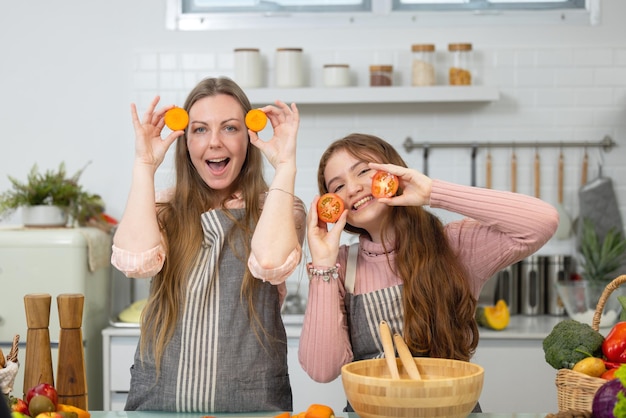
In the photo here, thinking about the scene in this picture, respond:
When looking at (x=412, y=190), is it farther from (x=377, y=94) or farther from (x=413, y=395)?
(x=377, y=94)

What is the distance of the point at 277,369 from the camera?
2.23m

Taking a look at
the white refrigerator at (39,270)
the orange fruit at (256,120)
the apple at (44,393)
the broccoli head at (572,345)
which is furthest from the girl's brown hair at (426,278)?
the white refrigerator at (39,270)

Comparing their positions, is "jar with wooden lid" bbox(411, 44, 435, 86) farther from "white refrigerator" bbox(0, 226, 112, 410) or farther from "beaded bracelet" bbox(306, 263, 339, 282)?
"beaded bracelet" bbox(306, 263, 339, 282)

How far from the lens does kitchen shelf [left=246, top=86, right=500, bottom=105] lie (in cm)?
407

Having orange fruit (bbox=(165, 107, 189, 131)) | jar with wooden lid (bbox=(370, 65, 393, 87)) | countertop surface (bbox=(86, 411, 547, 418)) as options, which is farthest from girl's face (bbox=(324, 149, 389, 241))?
jar with wooden lid (bbox=(370, 65, 393, 87))

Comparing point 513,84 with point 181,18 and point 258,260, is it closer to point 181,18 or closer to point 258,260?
point 181,18

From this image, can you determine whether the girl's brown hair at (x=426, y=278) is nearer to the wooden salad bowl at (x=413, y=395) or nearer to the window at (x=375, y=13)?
the wooden salad bowl at (x=413, y=395)

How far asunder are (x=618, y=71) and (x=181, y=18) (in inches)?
84.5

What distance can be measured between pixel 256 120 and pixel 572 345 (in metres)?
0.93

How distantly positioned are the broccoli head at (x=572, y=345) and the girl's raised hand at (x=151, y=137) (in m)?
1.04

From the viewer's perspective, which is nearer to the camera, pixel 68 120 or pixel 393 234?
pixel 393 234

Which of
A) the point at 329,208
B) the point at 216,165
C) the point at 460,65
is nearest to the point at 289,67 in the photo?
the point at 460,65

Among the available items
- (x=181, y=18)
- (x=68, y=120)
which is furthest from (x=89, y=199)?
(x=181, y=18)

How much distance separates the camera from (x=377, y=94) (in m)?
4.10
